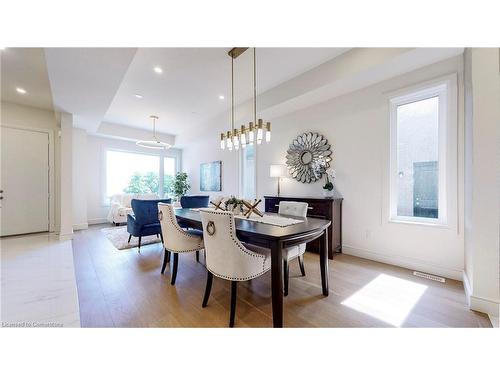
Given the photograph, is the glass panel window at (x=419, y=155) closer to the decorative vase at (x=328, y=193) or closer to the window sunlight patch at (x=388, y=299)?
the decorative vase at (x=328, y=193)

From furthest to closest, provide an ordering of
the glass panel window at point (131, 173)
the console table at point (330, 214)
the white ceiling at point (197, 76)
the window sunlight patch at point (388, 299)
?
the glass panel window at point (131, 173), the console table at point (330, 214), the white ceiling at point (197, 76), the window sunlight patch at point (388, 299)

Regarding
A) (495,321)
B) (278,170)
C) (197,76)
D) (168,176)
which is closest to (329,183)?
(278,170)

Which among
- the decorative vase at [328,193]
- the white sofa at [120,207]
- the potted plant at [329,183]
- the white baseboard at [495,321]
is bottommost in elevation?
the white baseboard at [495,321]

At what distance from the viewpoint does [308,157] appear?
12.4 ft

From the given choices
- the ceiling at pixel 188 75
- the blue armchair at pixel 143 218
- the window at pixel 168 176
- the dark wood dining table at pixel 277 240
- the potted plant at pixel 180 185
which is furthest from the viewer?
the window at pixel 168 176

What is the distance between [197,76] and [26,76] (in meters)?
2.67

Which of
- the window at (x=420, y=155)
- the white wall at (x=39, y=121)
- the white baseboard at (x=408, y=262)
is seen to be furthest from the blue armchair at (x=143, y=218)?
the window at (x=420, y=155)

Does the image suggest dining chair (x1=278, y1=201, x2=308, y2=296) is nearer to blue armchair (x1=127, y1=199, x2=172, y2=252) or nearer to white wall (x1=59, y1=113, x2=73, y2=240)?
blue armchair (x1=127, y1=199, x2=172, y2=252)

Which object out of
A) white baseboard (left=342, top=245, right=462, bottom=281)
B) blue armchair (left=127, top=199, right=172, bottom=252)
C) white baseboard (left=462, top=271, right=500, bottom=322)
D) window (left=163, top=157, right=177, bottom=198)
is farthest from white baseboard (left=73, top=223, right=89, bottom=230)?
white baseboard (left=462, top=271, right=500, bottom=322)

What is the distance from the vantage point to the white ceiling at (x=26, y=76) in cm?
264

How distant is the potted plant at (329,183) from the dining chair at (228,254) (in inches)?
79.5

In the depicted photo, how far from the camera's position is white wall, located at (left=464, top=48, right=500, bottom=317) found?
167 centimetres

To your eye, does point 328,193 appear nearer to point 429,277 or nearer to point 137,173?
point 429,277
